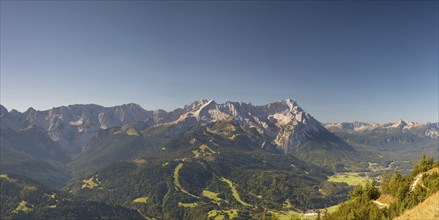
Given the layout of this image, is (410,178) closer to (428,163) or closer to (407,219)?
(428,163)

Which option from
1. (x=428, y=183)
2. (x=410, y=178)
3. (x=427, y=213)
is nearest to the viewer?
(x=427, y=213)

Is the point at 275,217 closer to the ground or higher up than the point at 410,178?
closer to the ground

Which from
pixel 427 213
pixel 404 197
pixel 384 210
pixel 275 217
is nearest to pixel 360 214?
pixel 384 210

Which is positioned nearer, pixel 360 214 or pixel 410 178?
pixel 360 214

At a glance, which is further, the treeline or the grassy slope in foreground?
the treeline

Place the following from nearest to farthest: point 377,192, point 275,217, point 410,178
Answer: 1. point 410,178
2. point 377,192
3. point 275,217
